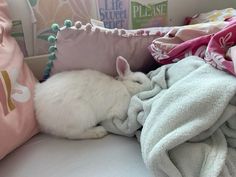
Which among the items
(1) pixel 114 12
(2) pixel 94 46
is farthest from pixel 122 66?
(1) pixel 114 12

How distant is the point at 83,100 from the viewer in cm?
86

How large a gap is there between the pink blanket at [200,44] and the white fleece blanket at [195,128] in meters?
0.05

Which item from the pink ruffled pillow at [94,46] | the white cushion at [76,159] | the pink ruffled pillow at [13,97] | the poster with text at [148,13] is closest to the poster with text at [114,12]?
the poster with text at [148,13]

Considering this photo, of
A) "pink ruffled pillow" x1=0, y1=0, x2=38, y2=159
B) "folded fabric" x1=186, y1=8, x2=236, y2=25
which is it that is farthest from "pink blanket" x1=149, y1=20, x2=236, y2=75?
"pink ruffled pillow" x1=0, y1=0, x2=38, y2=159

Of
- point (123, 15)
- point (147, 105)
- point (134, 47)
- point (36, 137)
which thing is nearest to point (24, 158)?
point (36, 137)

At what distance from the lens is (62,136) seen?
84 cm

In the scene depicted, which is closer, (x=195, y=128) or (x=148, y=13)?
(x=195, y=128)

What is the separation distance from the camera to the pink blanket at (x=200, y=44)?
2.44 ft

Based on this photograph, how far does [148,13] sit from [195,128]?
1.93ft

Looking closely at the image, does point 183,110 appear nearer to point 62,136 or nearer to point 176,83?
point 176,83

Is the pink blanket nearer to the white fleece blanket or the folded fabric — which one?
the white fleece blanket

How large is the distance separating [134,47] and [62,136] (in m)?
0.33

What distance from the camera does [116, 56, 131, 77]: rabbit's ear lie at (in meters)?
0.92

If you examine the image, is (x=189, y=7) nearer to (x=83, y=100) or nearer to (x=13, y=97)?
(x=83, y=100)
